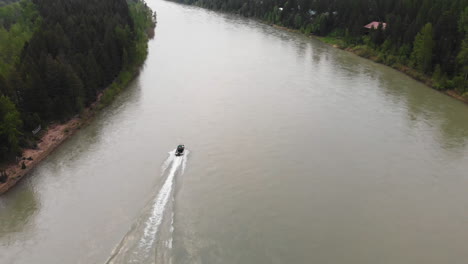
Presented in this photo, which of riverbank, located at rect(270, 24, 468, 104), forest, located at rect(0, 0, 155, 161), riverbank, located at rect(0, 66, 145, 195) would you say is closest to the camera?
riverbank, located at rect(0, 66, 145, 195)

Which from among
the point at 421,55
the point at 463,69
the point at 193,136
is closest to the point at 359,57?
the point at 421,55

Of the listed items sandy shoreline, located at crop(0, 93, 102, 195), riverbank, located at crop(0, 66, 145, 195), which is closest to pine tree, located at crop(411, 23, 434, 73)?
riverbank, located at crop(0, 66, 145, 195)

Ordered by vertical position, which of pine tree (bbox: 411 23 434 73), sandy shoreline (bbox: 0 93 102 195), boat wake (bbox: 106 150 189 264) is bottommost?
sandy shoreline (bbox: 0 93 102 195)

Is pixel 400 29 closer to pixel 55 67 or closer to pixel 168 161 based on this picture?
pixel 168 161

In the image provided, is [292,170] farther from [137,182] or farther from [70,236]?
[70,236]

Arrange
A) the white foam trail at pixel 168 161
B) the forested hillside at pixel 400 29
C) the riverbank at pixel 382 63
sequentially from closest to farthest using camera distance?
the white foam trail at pixel 168 161, the riverbank at pixel 382 63, the forested hillside at pixel 400 29

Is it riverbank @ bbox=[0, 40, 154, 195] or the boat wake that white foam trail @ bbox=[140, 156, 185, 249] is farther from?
riverbank @ bbox=[0, 40, 154, 195]

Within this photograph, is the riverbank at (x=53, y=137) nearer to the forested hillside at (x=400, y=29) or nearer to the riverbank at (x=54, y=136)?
the riverbank at (x=54, y=136)

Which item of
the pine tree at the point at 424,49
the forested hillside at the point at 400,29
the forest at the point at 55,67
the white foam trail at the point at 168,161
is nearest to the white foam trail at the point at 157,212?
the white foam trail at the point at 168,161
